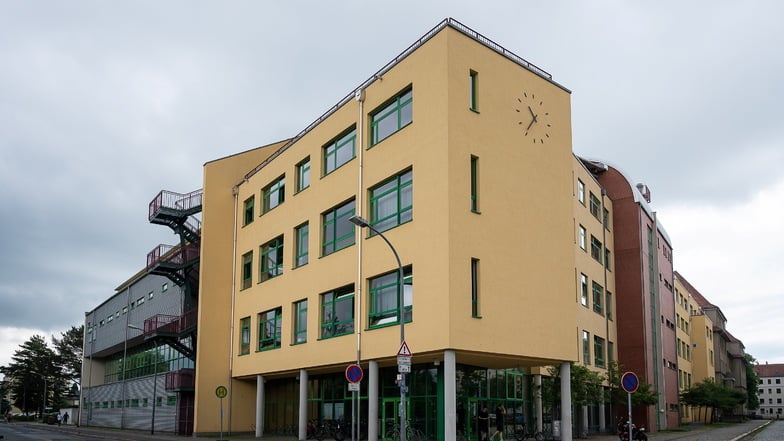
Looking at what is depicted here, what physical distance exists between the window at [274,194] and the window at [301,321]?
5815 millimetres

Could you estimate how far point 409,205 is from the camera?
25.7 metres

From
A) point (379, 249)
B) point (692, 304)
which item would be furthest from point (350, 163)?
point (692, 304)

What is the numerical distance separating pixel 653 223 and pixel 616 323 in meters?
9.40

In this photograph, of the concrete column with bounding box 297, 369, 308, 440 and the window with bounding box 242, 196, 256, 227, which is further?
the window with bounding box 242, 196, 256, 227

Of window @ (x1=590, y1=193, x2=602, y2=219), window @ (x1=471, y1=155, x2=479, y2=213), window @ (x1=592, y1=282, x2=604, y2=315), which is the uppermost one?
window @ (x1=590, y1=193, x2=602, y2=219)

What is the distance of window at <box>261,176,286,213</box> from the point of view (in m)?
36.2

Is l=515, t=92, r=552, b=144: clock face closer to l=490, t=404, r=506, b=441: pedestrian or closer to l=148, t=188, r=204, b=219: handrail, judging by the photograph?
l=490, t=404, r=506, b=441: pedestrian

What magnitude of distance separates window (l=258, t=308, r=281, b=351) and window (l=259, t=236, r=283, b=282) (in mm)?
1793

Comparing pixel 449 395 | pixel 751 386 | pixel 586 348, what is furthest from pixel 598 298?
pixel 751 386

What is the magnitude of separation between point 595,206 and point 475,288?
2504cm

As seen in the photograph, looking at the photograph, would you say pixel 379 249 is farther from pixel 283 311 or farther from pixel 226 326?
pixel 226 326

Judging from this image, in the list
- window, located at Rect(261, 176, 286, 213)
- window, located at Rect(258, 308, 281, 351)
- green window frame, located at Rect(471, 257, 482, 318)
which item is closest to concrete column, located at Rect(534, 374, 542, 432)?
green window frame, located at Rect(471, 257, 482, 318)


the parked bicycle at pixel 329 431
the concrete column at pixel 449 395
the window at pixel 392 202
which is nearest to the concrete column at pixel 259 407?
the parked bicycle at pixel 329 431

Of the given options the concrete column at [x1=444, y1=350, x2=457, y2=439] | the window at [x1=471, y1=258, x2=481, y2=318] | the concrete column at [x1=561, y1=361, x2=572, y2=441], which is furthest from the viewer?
the concrete column at [x1=561, y1=361, x2=572, y2=441]
